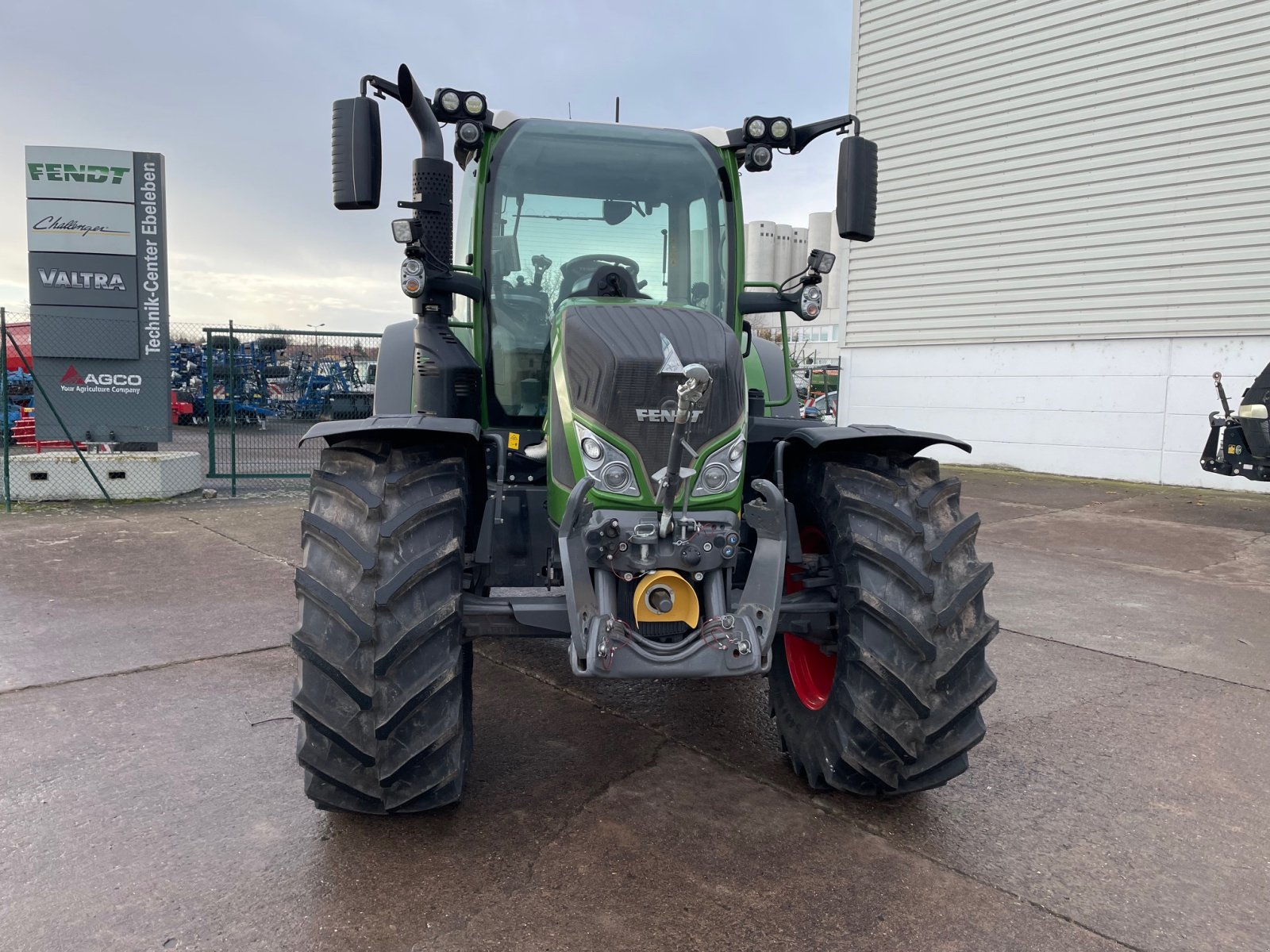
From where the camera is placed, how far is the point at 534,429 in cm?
368

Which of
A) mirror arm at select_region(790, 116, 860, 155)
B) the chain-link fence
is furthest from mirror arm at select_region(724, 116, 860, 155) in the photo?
the chain-link fence

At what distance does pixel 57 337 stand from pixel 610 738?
857cm

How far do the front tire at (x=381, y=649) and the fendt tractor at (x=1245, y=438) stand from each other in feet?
30.5

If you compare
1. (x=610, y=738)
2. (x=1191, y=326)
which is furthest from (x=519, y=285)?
(x=1191, y=326)

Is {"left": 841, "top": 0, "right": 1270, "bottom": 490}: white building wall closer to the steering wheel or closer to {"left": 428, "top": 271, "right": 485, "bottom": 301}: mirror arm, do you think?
the steering wheel

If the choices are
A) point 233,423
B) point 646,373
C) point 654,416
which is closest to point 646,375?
point 646,373

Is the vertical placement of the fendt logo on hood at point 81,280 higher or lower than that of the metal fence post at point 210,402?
higher

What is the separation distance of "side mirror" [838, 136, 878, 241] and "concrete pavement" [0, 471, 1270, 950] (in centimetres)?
212

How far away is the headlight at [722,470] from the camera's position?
2.84 m

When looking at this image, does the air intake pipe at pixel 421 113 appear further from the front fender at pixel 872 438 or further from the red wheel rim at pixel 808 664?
the red wheel rim at pixel 808 664

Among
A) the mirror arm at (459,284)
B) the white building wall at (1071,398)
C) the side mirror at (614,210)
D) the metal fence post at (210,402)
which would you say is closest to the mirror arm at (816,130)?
the side mirror at (614,210)

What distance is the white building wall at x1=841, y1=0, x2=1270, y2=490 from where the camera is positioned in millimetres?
11086

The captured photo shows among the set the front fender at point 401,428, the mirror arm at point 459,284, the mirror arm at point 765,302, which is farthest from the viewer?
the mirror arm at point 765,302

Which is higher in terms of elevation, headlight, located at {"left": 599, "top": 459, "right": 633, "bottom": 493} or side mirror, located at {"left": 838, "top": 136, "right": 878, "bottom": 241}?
side mirror, located at {"left": 838, "top": 136, "right": 878, "bottom": 241}
